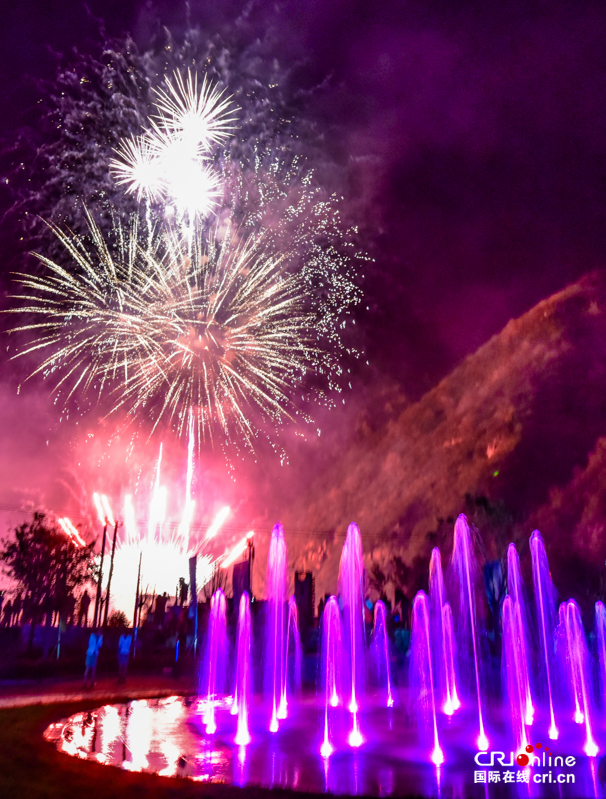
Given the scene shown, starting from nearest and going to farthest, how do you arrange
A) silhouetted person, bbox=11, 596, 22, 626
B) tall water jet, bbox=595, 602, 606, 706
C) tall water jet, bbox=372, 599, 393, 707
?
tall water jet, bbox=595, 602, 606, 706 < tall water jet, bbox=372, 599, 393, 707 < silhouetted person, bbox=11, 596, 22, 626

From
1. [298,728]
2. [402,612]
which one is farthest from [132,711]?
[402,612]

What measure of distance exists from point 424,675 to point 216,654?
41.8 ft

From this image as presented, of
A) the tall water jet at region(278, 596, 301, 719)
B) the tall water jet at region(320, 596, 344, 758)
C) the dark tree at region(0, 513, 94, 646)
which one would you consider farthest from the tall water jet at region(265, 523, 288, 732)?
the dark tree at region(0, 513, 94, 646)

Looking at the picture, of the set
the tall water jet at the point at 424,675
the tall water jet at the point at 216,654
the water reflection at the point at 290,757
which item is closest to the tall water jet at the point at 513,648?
the tall water jet at the point at 424,675

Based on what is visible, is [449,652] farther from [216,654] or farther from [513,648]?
[216,654]

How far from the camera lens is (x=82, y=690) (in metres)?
21.2

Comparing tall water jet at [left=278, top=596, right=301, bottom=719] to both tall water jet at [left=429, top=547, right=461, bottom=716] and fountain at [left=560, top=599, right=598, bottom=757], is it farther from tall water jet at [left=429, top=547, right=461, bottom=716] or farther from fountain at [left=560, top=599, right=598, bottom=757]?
fountain at [left=560, top=599, right=598, bottom=757]

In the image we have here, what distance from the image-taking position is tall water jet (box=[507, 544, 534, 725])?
18047 millimetres

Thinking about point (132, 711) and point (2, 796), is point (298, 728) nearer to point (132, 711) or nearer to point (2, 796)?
point (132, 711)

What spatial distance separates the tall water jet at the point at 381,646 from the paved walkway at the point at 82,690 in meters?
8.83

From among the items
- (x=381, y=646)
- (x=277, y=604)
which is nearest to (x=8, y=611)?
(x=381, y=646)

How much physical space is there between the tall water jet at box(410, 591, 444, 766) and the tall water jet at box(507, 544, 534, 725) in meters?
2.79

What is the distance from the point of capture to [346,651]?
2578 centimetres

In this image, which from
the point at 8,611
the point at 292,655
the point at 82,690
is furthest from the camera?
the point at 8,611
